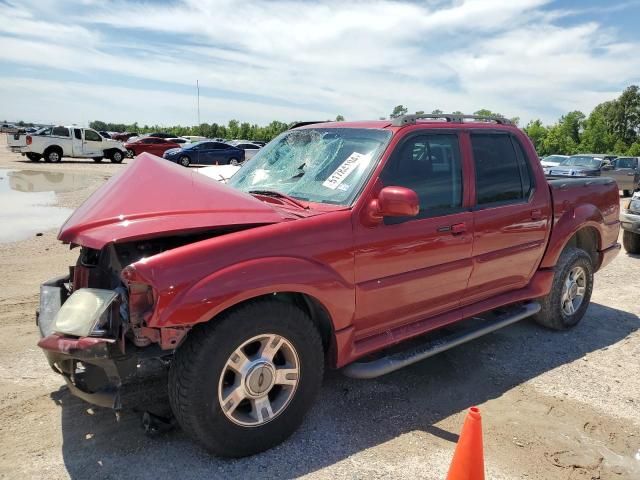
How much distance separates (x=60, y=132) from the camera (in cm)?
2523

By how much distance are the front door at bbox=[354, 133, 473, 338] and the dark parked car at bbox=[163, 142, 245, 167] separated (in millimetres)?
24070

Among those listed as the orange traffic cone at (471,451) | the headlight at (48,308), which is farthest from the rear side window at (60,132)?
A: the orange traffic cone at (471,451)

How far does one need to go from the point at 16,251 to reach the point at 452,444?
6.89 m

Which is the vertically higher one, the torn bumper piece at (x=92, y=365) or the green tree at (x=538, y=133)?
the green tree at (x=538, y=133)

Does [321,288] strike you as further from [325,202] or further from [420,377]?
[420,377]

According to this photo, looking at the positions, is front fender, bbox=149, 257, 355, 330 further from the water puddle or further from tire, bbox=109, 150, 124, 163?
tire, bbox=109, 150, 124, 163

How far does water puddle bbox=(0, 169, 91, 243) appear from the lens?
30.2 feet

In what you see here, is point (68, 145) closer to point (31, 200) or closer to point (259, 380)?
point (31, 200)

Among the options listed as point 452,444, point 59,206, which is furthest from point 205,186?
point 59,206

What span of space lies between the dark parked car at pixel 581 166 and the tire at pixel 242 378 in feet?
58.8

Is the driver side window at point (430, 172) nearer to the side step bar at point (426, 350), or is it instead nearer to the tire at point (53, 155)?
the side step bar at point (426, 350)

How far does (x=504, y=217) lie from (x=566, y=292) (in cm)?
150

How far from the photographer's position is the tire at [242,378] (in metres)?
2.64

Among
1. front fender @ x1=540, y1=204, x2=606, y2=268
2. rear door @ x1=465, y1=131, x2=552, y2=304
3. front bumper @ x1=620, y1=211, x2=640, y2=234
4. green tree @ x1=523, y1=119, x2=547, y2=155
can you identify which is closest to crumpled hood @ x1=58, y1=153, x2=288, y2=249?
rear door @ x1=465, y1=131, x2=552, y2=304
